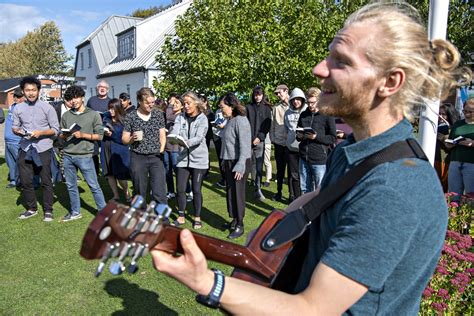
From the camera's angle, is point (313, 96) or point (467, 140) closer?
point (467, 140)

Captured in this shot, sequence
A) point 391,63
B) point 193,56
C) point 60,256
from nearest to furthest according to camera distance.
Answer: point 391,63
point 60,256
point 193,56

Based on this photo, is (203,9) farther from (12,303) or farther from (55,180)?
(12,303)

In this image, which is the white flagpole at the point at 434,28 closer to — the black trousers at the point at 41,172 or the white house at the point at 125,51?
the black trousers at the point at 41,172

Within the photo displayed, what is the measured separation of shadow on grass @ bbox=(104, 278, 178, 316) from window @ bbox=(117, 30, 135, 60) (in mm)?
27005

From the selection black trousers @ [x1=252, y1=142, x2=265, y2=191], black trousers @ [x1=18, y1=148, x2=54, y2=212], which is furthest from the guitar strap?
black trousers @ [x1=252, y1=142, x2=265, y2=191]

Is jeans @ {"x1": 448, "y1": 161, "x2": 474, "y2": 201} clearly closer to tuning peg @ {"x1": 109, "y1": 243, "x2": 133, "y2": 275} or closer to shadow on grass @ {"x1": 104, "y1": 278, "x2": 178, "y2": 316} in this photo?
shadow on grass @ {"x1": 104, "y1": 278, "x2": 178, "y2": 316}

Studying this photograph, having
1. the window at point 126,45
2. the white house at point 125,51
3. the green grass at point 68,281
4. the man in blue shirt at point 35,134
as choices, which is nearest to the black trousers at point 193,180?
the green grass at point 68,281

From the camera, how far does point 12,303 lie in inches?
171

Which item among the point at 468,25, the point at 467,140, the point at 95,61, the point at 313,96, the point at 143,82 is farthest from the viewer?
the point at 95,61

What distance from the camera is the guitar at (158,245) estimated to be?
1130mm

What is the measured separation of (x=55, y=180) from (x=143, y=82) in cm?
1881

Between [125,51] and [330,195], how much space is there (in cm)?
3215

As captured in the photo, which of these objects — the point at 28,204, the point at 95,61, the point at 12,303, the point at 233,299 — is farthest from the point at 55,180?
the point at 95,61

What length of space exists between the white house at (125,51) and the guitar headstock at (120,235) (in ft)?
83.6
